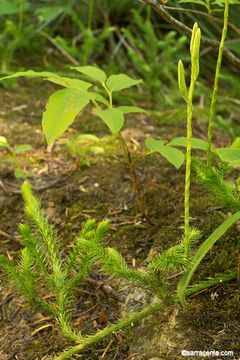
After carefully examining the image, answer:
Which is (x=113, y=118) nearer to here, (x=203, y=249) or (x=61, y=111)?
(x=61, y=111)

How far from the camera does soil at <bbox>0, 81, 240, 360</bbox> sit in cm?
147

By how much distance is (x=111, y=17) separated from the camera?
13.9 ft

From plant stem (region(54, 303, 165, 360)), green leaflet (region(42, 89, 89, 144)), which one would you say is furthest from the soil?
green leaflet (region(42, 89, 89, 144))

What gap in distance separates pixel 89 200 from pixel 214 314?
85 centimetres

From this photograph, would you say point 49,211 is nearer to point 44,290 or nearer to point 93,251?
point 44,290

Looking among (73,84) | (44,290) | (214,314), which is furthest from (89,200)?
(214,314)

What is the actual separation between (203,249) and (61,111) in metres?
0.56

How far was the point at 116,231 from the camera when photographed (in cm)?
197

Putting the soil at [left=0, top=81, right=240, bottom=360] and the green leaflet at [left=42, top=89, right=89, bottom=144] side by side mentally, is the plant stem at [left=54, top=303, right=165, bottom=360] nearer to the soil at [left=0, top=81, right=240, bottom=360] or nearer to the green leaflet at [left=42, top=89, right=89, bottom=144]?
the soil at [left=0, top=81, right=240, bottom=360]

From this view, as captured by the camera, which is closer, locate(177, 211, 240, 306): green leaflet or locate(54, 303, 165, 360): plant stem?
locate(177, 211, 240, 306): green leaflet

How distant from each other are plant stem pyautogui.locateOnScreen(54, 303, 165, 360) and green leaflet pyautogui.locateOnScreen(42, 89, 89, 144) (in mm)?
539

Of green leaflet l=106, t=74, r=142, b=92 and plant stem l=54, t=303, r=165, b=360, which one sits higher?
green leaflet l=106, t=74, r=142, b=92

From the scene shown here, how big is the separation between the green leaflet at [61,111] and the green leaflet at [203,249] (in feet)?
1.62

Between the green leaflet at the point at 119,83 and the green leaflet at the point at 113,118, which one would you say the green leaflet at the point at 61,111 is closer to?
the green leaflet at the point at 113,118
